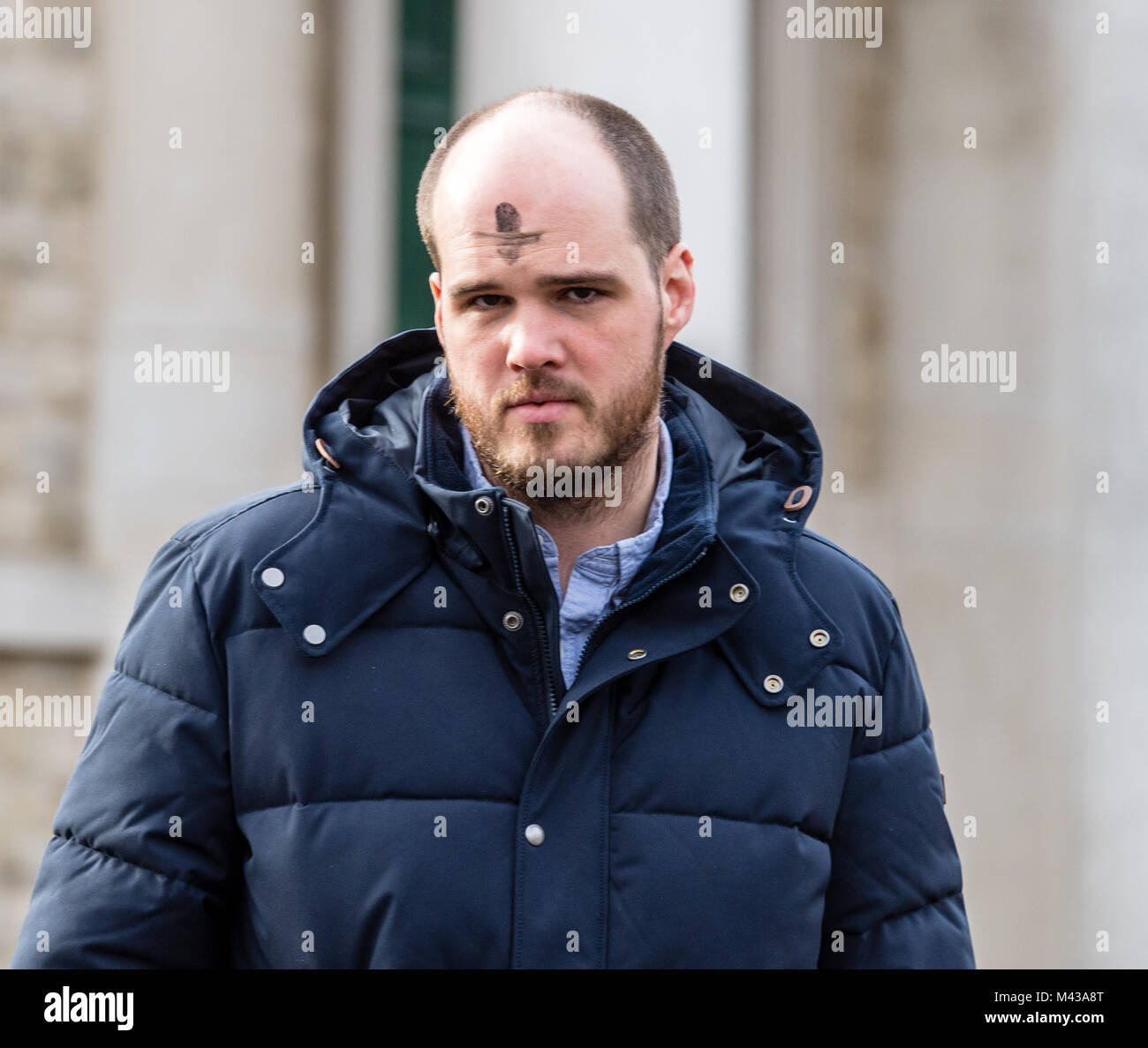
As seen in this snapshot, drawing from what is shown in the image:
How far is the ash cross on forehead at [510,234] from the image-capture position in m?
2.45

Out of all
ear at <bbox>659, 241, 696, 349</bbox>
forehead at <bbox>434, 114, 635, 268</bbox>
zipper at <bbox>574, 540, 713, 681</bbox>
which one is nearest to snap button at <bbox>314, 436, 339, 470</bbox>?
forehead at <bbox>434, 114, 635, 268</bbox>

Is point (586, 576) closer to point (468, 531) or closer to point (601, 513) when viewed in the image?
point (601, 513)

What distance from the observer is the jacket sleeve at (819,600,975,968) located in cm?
250

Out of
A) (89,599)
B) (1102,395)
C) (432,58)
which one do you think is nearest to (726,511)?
(89,599)

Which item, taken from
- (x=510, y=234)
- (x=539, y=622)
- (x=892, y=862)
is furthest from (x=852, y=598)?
(x=510, y=234)

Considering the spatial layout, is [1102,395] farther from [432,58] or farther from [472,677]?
[472,677]

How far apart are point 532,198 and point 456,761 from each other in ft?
2.77

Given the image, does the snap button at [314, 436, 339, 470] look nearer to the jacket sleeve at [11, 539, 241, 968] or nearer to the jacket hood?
the jacket hood

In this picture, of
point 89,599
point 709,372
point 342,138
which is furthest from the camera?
point 342,138

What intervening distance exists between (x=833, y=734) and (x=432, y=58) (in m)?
4.15

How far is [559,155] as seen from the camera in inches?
98.9

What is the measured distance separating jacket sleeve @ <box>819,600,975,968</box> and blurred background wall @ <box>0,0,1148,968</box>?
3274 mm

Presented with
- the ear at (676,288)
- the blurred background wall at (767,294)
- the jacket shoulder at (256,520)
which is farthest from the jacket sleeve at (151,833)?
the blurred background wall at (767,294)
